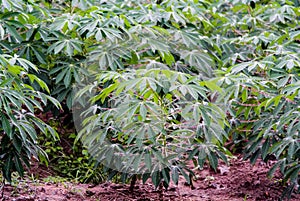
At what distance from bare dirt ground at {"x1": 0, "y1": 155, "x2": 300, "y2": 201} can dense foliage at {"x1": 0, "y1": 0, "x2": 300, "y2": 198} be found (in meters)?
0.26

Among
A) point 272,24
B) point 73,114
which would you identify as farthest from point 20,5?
point 272,24

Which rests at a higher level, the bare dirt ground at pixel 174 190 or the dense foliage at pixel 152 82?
the dense foliage at pixel 152 82

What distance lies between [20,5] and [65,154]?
150cm

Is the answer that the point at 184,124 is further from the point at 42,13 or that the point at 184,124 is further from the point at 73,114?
the point at 42,13

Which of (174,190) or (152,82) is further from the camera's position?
(174,190)

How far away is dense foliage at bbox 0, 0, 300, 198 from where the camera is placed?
2.78 meters

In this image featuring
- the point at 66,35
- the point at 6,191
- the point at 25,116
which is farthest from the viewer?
the point at 66,35

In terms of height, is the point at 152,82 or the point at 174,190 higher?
the point at 152,82

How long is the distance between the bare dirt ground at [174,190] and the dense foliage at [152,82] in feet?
0.84

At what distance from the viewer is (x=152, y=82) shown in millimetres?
2543

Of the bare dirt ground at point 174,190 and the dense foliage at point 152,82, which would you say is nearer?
the dense foliage at point 152,82

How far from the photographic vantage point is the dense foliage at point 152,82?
2777 millimetres

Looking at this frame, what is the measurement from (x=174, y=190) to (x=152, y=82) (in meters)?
1.43

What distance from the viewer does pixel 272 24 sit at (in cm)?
424
